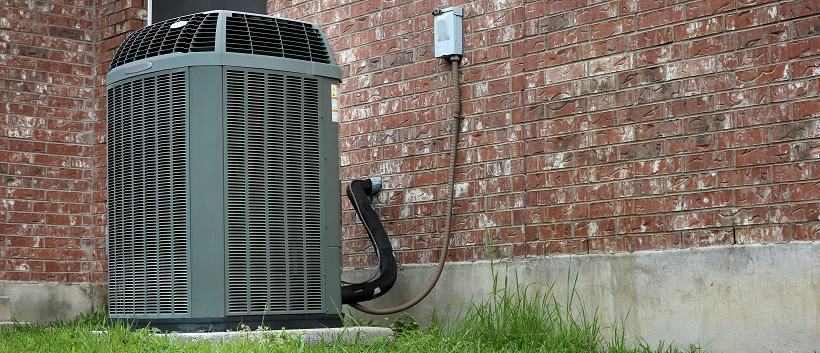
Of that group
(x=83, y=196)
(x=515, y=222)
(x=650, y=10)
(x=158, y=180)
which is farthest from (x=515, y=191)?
(x=83, y=196)

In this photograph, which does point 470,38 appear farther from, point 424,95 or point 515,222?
point 515,222

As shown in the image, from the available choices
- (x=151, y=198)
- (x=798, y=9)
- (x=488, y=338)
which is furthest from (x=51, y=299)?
(x=798, y=9)

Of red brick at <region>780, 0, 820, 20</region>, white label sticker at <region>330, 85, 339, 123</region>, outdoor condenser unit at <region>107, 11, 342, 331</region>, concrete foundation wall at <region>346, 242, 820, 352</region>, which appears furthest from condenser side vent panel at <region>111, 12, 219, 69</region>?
red brick at <region>780, 0, 820, 20</region>

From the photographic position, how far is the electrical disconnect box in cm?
610

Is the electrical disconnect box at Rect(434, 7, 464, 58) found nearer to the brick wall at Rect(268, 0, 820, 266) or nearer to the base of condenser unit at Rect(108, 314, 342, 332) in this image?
the brick wall at Rect(268, 0, 820, 266)

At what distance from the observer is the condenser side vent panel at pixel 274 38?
5305 millimetres

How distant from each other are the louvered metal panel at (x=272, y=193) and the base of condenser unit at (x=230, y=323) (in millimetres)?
38

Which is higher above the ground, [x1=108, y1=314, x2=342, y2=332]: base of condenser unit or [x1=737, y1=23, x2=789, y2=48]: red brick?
[x1=737, y1=23, x2=789, y2=48]: red brick

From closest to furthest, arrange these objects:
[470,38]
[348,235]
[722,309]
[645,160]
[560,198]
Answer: [722,309]
[645,160]
[560,198]
[470,38]
[348,235]

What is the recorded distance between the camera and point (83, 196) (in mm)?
8844

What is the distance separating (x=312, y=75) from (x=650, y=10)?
165cm

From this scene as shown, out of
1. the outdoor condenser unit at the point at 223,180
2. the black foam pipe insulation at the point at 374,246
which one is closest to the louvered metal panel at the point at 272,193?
the outdoor condenser unit at the point at 223,180

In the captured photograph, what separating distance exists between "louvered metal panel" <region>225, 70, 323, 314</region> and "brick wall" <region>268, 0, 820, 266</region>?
0.98 meters

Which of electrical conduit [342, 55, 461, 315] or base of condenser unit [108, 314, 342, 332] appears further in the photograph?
electrical conduit [342, 55, 461, 315]
